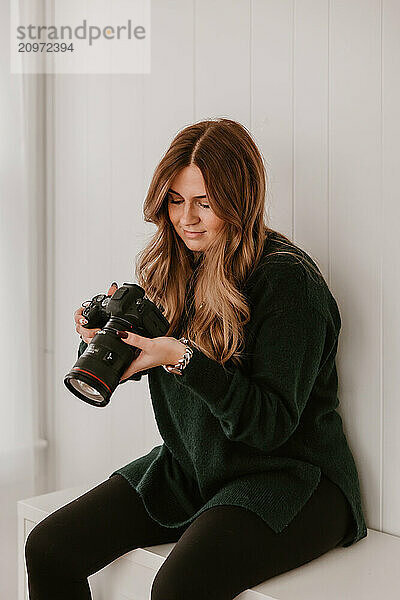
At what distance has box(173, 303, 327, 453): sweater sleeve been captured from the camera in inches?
51.9

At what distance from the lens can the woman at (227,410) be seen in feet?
4.38

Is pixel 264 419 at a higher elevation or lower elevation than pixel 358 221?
lower

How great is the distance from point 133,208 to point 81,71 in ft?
1.41

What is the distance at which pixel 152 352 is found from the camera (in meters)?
1.28

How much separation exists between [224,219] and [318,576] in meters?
0.67

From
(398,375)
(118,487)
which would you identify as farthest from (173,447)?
(398,375)

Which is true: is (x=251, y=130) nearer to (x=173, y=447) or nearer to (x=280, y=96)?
(x=280, y=96)

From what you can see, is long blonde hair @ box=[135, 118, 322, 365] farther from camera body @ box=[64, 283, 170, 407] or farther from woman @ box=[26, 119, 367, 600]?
camera body @ box=[64, 283, 170, 407]

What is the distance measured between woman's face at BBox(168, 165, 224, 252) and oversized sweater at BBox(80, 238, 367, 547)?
12 centimetres

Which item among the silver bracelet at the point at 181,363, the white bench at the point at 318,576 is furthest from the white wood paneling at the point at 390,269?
the silver bracelet at the point at 181,363

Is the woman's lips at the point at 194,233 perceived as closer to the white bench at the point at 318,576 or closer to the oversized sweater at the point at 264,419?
the oversized sweater at the point at 264,419

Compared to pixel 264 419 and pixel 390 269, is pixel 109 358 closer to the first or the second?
pixel 264 419

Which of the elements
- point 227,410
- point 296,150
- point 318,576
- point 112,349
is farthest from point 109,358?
point 296,150

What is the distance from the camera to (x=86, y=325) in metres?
1.42
